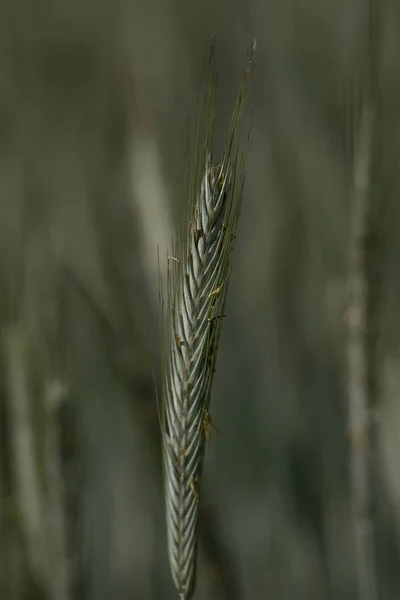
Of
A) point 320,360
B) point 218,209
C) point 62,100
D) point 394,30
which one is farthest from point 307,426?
point 62,100

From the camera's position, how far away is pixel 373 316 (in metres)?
0.79

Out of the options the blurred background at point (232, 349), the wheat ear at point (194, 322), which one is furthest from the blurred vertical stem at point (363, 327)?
the wheat ear at point (194, 322)

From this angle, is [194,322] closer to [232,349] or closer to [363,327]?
[363,327]

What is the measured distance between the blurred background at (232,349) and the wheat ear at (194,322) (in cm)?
16

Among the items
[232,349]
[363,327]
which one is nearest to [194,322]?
[363,327]

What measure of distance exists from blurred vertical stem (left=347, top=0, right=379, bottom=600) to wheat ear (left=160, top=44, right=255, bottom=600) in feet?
0.74

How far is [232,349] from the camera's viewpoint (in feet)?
3.63

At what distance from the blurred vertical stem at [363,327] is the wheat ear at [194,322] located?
23cm

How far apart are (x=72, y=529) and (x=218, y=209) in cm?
42

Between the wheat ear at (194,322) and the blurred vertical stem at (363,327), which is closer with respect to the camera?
the wheat ear at (194,322)

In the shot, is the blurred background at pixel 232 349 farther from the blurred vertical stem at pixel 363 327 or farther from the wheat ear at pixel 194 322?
the wheat ear at pixel 194 322

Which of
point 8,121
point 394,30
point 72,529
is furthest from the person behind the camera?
point 8,121

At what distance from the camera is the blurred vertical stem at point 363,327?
0.73m

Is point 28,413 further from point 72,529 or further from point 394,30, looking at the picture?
point 394,30
